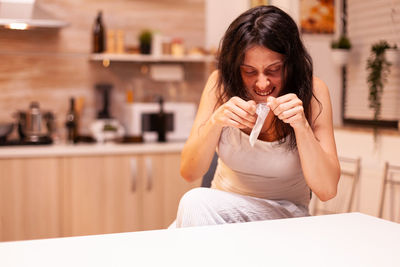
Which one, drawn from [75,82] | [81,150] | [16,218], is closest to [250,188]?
[81,150]

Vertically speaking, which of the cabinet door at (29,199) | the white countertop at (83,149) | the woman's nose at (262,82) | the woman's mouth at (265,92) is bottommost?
the cabinet door at (29,199)

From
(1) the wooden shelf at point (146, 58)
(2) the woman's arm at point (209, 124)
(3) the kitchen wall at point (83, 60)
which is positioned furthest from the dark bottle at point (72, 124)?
(2) the woman's arm at point (209, 124)

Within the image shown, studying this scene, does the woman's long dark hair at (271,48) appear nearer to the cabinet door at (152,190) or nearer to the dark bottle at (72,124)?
the cabinet door at (152,190)

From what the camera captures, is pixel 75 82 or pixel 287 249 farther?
pixel 75 82

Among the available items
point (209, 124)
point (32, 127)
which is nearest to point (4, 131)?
point (32, 127)

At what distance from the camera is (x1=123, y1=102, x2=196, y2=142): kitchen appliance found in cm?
362

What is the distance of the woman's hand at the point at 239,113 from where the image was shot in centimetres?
154

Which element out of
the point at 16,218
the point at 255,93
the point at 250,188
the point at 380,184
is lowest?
the point at 16,218

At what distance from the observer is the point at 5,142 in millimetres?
3303

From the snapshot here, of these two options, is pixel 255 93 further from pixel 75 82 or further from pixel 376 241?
pixel 75 82

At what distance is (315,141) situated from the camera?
63.2 inches

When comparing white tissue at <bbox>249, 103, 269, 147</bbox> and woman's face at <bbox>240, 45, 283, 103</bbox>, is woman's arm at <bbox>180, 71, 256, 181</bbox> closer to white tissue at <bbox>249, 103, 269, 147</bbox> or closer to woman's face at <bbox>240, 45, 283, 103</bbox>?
white tissue at <bbox>249, 103, 269, 147</bbox>

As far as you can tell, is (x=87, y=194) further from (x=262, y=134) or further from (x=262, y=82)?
(x=262, y=82)

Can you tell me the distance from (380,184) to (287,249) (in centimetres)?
193
